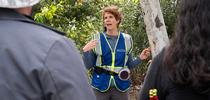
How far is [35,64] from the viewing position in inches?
66.9

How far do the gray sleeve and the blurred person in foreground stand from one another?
2.84 ft

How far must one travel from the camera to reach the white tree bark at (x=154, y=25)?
22.0 feet

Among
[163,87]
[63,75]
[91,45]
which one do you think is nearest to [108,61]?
[91,45]

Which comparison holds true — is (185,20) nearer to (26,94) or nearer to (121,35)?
(26,94)

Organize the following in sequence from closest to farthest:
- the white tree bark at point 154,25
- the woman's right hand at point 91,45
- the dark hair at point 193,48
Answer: the dark hair at point 193,48, the woman's right hand at point 91,45, the white tree bark at point 154,25

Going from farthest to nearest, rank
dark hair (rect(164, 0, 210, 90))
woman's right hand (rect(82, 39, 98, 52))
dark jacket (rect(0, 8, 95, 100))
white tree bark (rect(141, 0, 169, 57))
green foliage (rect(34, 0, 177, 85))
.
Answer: green foliage (rect(34, 0, 177, 85)), white tree bark (rect(141, 0, 169, 57)), woman's right hand (rect(82, 39, 98, 52)), dark hair (rect(164, 0, 210, 90)), dark jacket (rect(0, 8, 95, 100))

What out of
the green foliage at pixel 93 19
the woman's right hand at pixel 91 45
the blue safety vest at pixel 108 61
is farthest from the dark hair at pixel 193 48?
the green foliage at pixel 93 19

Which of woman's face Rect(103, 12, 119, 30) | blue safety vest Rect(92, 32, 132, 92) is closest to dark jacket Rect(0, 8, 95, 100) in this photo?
blue safety vest Rect(92, 32, 132, 92)

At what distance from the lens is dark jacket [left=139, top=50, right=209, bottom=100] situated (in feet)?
8.41

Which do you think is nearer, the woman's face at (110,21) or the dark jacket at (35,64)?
the dark jacket at (35,64)

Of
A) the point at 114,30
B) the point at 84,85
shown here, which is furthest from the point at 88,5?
the point at 84,85

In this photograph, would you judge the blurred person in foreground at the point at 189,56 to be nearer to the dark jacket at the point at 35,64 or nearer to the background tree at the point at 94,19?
the dark jacket at the point at 35,64

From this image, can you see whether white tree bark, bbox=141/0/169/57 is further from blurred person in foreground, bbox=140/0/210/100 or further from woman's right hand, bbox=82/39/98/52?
blurred person in foreground, bbox=140/0/210/100

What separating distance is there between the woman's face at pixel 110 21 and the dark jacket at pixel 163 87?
3959 millimetres
